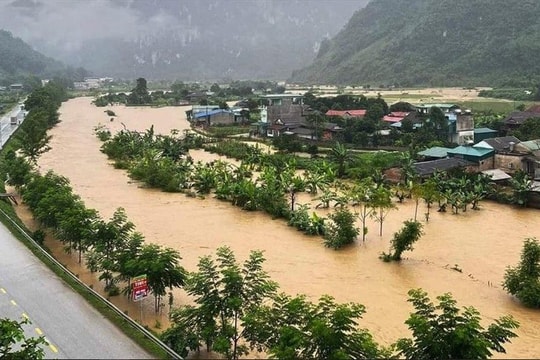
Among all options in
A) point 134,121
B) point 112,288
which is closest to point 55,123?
point 134,121

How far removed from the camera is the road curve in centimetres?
842

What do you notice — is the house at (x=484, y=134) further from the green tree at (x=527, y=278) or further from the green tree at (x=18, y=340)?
the green tree at (x=18, y=340)

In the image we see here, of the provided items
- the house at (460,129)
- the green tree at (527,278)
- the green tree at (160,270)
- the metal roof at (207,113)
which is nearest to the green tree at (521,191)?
A: the green tree at (527,278)

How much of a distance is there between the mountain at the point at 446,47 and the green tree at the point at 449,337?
56.1 metres

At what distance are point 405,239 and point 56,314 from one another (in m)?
8.61

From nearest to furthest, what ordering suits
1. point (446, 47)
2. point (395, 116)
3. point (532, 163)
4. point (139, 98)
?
point (532, 163), point (395, 116), point (139, 98), point (446, 47)

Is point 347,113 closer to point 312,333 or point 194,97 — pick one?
point 194,97

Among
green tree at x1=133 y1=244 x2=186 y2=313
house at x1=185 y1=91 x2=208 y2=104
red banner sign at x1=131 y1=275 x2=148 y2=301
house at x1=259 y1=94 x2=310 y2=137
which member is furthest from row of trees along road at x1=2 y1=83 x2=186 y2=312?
house at x1=185 y1=91 x2=208 y2=104

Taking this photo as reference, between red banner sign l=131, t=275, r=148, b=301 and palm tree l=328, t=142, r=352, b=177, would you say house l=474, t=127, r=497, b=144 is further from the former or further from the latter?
red banner sign l=131, t=275, r=148, b=301

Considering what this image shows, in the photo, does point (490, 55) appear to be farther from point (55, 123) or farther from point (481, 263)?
point (481, 263)

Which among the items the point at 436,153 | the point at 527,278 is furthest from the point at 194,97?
the point at 527,278

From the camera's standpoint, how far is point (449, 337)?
7195mm

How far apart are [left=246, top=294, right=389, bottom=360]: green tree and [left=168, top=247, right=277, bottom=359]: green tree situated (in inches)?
21.2

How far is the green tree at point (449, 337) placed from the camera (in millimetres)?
7004
